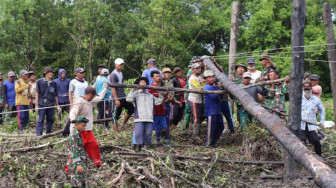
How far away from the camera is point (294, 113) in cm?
687

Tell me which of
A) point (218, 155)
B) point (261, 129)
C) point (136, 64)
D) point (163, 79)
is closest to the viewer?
point (218, 155)

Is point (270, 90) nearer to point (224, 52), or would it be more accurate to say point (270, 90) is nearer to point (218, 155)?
point (218, 155)

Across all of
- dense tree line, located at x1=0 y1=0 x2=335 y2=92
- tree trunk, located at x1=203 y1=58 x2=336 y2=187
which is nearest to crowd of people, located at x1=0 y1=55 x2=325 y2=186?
tree trunk, located at x1=203 y1=58 x2=336 y2=187

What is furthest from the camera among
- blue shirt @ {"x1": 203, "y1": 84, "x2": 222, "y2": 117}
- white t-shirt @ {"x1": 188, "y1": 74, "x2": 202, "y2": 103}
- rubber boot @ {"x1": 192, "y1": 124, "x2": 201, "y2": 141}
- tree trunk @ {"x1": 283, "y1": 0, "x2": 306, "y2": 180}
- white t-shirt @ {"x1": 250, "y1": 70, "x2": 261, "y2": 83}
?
white t-shirt @ {"x1": 250, "y1": 70, "x2": 261, "y2": 83}

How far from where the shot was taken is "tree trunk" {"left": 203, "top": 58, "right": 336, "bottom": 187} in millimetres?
4789

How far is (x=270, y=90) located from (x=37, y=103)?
5.27 metres

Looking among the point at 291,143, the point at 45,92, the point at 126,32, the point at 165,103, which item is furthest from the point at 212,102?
the point at 126,32

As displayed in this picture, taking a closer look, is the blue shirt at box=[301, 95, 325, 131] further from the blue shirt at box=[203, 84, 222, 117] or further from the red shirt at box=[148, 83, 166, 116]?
the red shirt at box=[148, 83, 166, 116]

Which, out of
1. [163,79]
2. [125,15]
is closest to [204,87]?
[163,79]

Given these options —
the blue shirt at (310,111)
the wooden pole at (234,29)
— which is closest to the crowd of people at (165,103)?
the blue shirt at (310,111)

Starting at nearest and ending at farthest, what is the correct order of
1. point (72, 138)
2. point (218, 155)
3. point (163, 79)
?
point (72, 138), point (218, 155), point (163, 79)

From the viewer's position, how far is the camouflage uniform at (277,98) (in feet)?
29.9

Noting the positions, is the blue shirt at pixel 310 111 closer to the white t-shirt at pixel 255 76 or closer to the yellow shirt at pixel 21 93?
the white t-shirt at pixel 255 76

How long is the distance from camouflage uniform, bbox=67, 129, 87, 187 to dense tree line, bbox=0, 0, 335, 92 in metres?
17.4
